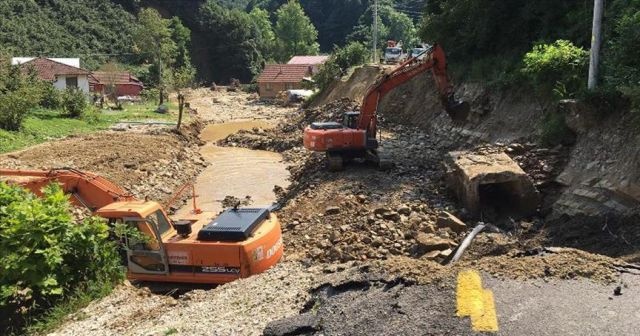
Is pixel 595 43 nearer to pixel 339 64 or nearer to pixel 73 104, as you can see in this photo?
pixel 73 104

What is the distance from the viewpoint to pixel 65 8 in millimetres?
78812

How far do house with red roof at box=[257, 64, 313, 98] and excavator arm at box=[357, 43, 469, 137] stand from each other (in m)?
41.5

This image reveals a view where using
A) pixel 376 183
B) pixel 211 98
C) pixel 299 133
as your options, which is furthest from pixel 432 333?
pixel 211 98

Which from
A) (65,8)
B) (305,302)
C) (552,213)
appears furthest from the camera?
(65,8)

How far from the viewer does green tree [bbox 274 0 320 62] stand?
88.9 meters

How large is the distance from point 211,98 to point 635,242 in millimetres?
56195

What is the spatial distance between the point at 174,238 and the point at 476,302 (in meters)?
5.90

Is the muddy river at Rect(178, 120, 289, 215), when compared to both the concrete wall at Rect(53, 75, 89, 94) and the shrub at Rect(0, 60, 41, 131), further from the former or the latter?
the concrete wall at Rect(53, 75, 89, 94)

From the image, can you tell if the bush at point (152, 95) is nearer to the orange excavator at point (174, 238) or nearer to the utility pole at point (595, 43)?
the orange excavator at point (174, 238)

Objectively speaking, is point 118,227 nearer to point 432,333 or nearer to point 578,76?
point 432,333

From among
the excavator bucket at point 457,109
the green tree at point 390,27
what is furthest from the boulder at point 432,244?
the green tree at point 390,27

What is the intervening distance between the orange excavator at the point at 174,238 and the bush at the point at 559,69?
32.7 feet

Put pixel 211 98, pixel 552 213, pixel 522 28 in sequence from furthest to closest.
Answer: pixel 211 98, pixel 522 28, pixel 552 213

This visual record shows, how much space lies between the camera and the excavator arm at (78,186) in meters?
10.9
